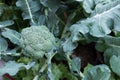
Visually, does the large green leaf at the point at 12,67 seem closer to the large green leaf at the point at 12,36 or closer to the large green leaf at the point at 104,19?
the large green leaf at the point at 12,36

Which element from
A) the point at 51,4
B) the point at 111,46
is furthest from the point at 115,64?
the point at 51,4

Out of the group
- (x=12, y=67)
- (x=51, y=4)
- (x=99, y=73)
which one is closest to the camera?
(x=99, y=73)

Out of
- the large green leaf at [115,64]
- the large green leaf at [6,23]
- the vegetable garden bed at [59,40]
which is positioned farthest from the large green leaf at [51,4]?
the large green leaf at [115,64]

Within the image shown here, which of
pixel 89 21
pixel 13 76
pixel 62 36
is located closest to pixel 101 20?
pixel 89 21

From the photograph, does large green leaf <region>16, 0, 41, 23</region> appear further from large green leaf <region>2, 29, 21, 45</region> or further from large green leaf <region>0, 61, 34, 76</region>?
large green leaf <region>0, 61, 34, 76</region>

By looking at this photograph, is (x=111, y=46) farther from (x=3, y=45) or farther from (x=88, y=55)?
(x=3, y=45)

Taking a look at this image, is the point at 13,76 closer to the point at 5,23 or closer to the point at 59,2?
the point at 5,23

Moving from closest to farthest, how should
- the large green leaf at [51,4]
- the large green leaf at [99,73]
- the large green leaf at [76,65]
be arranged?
the large green leaf at [99,73] → the large green leaf at [76,65] → the large green leaf at [51,4]

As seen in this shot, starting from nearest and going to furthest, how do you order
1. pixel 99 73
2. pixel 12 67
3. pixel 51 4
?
pixel 99 73 < pixel 12 67 < pixel 51 4
